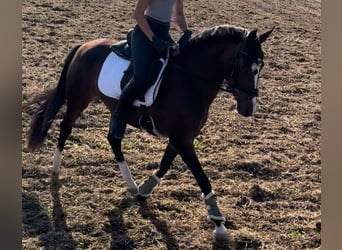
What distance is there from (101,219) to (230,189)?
1211mm

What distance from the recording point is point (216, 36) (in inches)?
151

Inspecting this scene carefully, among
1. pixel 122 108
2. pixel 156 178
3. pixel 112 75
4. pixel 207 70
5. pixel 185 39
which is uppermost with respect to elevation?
pixel 185 39

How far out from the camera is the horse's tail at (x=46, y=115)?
4.71m

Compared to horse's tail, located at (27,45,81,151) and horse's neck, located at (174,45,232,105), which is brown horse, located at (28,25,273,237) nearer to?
horse's neck, located at (174,45,232,105)

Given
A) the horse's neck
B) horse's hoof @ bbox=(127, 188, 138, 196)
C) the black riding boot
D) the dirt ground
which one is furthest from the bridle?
horse's hoof @ bbox=(127, 188, 138, 196)

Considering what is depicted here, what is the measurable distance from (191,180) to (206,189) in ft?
3.21

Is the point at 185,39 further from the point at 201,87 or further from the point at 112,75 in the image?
the point at 112,75

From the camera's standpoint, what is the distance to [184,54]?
13.0 feet

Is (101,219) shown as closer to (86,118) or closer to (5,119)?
(86,118)

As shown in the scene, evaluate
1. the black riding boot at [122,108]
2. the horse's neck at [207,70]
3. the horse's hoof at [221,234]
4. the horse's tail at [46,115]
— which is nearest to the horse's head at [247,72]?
the horse's neck at [207,70]

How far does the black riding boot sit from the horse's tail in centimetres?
78

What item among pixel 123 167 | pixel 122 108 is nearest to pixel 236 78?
pixel 122 108

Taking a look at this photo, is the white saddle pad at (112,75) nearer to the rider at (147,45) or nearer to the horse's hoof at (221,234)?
the rider at (147,45)

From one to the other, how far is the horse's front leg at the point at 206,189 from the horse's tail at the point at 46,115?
142cm
